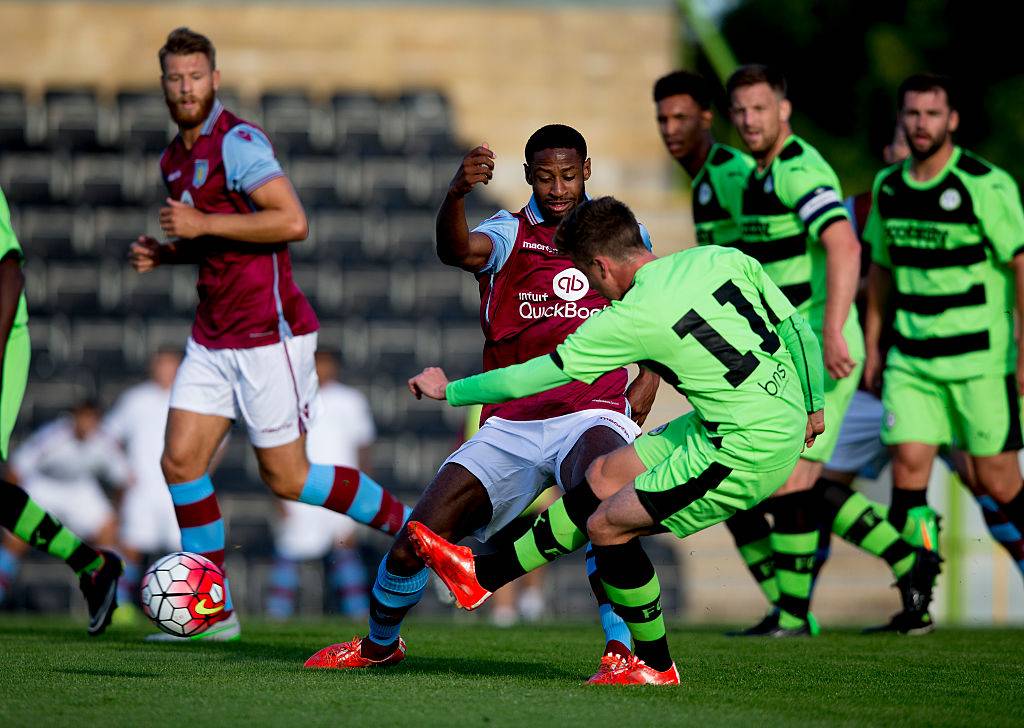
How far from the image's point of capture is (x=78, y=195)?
15.2 meters

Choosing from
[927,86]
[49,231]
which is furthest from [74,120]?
[927,86]

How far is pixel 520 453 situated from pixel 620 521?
685 mm

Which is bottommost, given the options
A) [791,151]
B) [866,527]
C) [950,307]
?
[866,527]

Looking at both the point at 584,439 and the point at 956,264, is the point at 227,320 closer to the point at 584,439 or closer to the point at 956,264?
the point at 584,439

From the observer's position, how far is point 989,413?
23.7 ft

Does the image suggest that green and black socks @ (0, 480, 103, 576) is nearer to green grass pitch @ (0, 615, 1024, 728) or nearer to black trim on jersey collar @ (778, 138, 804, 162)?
green grass pitch @ (0, 615, 1024, 728)

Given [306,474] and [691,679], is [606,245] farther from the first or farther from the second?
[306,474]

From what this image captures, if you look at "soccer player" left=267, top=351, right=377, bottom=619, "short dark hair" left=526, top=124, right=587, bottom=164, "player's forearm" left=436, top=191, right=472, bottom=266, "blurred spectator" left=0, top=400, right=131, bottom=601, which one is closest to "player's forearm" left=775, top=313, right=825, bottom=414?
"short dark hair" left=526, top=124, right=587, bottom=164

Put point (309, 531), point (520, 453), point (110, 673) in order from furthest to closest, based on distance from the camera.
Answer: point (309, 531), point (520, 453), point (110, 673)

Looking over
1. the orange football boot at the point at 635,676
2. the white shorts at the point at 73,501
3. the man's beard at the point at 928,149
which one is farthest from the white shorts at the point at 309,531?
the orange football boot at the point at 635,676

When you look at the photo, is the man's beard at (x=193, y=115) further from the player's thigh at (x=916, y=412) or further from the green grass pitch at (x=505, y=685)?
the player's thigh at (x=916, y=412)

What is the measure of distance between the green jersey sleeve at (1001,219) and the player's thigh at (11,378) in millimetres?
4490

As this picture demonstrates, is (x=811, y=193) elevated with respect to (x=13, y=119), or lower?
lower

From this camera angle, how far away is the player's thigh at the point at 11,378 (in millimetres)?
5828
